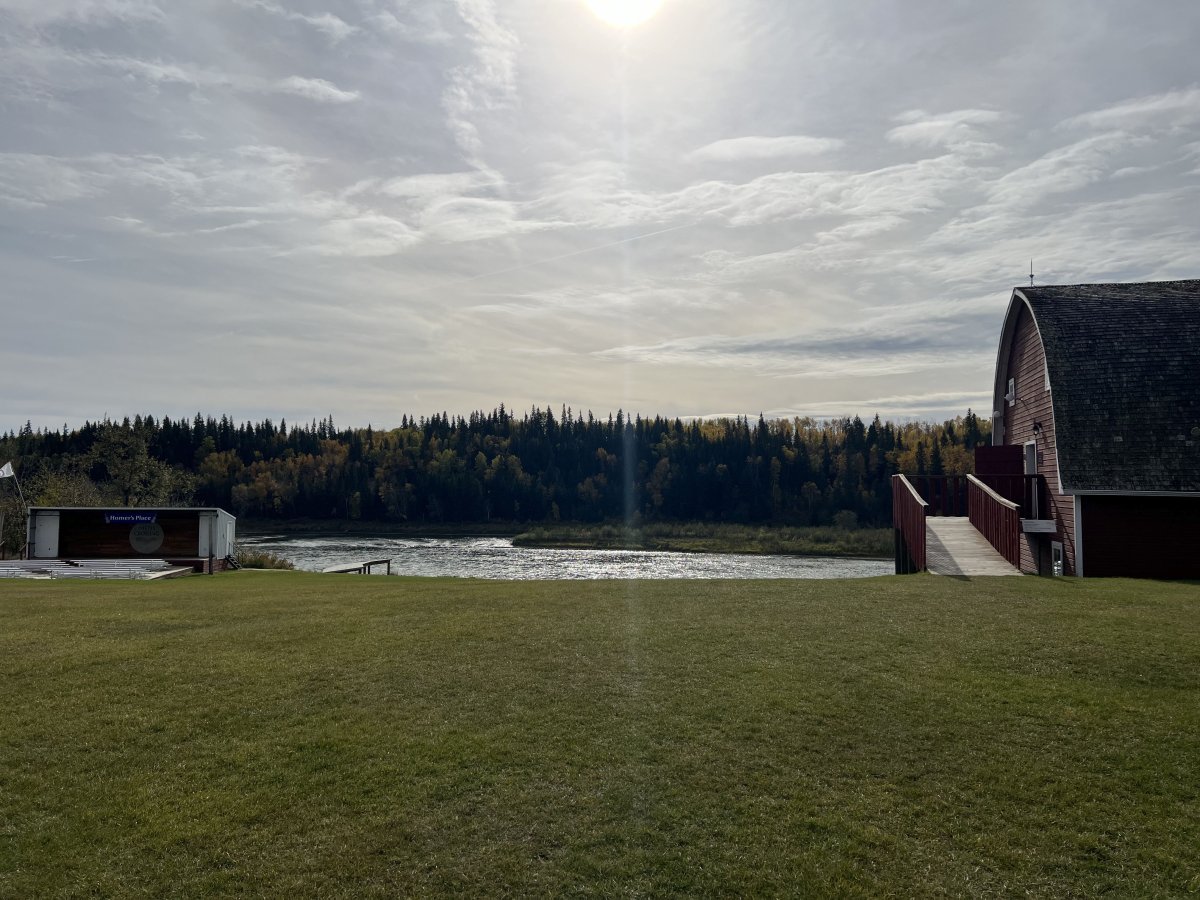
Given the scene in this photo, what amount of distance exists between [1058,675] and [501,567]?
130 ft

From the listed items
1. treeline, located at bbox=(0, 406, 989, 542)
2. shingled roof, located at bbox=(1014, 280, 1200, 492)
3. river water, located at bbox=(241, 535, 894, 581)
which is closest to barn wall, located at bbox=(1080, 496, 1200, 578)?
shingled roof, located at bbox=(1014, 280, 1200, 492)

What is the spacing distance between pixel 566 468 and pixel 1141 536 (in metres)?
117

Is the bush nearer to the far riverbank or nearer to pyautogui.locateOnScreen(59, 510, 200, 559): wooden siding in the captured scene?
pyautogui.locateOnScreen(59, 510, 200, 559): wooden siding

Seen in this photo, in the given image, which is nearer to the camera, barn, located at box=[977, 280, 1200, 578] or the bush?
barn, located at box=[977, 280, 1200, 578]

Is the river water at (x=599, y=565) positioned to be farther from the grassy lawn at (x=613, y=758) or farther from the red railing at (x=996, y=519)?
the grassy lawn at (x=613, y=758)

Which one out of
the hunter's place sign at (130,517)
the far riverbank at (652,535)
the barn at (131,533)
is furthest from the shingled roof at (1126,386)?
the far riverbank at (652,535)

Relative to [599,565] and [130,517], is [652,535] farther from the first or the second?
[130,517]

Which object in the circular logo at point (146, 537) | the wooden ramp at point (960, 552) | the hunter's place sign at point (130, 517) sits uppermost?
the hunter's place sign at point (130, 517)

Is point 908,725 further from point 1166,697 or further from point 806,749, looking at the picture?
point 1166,697

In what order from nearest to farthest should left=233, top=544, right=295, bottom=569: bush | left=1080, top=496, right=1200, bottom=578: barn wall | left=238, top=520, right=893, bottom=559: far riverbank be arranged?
left=1080, top=496, right=1200, bottom=578: barn wall → left=233, top=544, right=295, bottom=569: bush → left=238, top=520, right=893, bottom=559: far riverbank

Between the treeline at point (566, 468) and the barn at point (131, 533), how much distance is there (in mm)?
58765

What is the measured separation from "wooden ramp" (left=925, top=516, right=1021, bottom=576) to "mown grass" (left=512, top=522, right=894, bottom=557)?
1529 inches

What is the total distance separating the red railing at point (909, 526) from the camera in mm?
19625

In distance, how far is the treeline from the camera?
349ft
